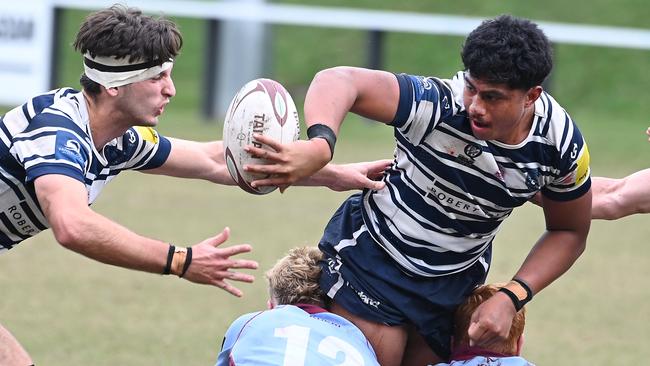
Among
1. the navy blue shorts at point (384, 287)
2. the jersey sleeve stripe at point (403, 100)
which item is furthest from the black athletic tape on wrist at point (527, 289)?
the jersey sleeve stripe at point (403, 100)

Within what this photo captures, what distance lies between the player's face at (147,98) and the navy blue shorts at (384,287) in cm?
100

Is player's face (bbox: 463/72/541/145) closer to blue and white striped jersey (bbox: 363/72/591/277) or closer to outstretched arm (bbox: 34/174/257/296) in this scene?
blue and white striped jersey (bbox: 363/72/591/277)

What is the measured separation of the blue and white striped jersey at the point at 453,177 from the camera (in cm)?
510

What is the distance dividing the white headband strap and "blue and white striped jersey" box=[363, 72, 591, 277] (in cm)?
118

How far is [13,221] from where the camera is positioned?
209 inches

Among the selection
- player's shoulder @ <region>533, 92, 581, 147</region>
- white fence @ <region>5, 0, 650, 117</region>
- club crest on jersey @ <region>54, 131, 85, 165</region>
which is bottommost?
white fence @ <region>5, 0, 650, 117</region>

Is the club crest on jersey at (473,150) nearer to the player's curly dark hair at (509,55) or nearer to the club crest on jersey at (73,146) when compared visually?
the player's curly dark hair at (509,55)

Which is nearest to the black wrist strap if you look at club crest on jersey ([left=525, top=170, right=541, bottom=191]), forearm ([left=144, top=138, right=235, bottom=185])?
club crest on jersey ([left=525, top=170, right=541, bottom=191])

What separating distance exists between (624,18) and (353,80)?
70.6ft

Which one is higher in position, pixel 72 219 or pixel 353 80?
pixel 353 80

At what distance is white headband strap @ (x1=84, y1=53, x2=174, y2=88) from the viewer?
5328mm

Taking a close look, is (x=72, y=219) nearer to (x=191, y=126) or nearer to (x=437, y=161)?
(x=437, y=161)

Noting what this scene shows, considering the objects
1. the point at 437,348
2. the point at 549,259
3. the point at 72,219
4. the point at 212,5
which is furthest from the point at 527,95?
the point at 212,5

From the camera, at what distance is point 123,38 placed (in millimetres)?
5355
